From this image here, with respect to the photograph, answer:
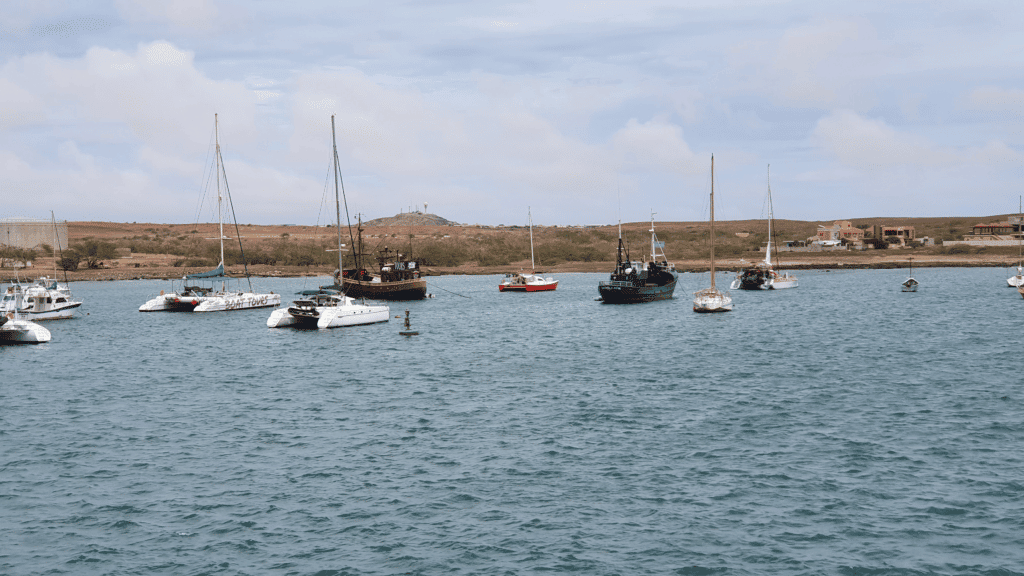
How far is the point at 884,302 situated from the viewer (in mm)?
94312

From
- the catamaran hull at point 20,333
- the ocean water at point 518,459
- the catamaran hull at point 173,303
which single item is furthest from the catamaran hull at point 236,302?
the ocean water at point 518,459

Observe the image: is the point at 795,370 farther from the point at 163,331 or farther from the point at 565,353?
the point at 163,331

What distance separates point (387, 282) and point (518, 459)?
3042 inches

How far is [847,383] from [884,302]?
2392 inches

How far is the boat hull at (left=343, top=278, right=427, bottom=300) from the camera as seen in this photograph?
96312 mm

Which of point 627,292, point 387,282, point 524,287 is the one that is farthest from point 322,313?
point 524,287

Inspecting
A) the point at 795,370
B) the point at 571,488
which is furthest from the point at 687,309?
the point at 571,488

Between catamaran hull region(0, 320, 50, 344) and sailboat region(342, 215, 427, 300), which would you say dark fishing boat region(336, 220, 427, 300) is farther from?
catamaran hull region(0, 320, 50, 344)

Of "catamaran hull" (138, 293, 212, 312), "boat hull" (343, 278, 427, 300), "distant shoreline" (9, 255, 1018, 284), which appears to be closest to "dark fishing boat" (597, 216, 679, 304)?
"boat hull" (343, 278, 427, 300)

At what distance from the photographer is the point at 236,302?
8938 cm

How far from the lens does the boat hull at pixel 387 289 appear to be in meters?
96.3

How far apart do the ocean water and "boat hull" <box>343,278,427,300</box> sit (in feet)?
131

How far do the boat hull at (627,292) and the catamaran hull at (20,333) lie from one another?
54.6m

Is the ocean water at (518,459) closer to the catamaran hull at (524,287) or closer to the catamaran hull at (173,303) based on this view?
the catamaran hull at (173,303)
